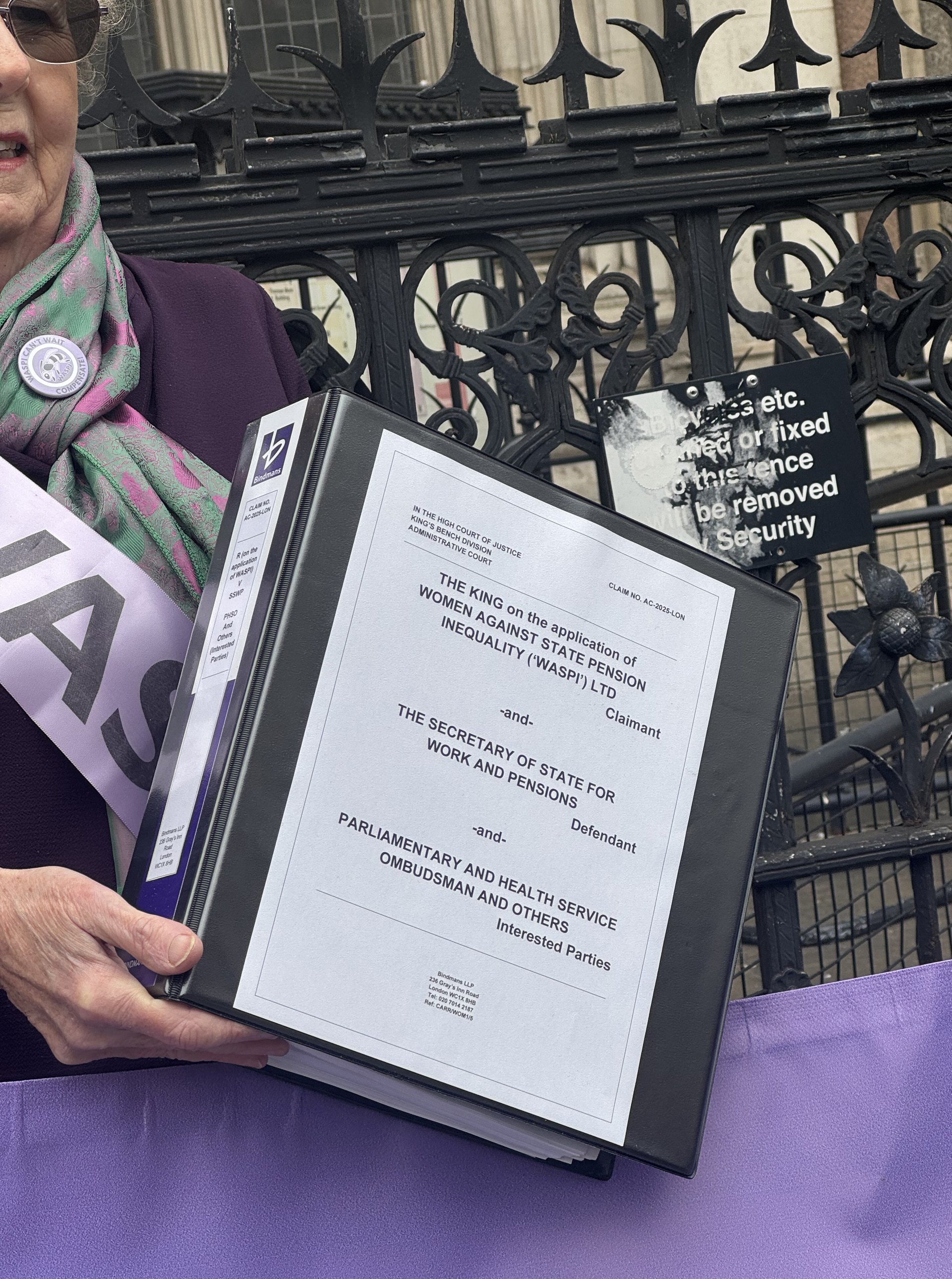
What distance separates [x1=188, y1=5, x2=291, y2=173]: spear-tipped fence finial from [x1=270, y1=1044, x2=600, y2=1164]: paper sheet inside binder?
51.4 inches

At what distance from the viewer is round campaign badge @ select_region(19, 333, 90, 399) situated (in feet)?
5.31

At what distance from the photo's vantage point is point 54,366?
1.63 metres

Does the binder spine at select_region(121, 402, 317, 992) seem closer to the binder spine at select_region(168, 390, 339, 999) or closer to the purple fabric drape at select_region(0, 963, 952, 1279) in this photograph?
the binder spine at select_region(168, 390, 339, 999)

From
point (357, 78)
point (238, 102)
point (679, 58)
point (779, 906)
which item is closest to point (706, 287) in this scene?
point (679, 58)

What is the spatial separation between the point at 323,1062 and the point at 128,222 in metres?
1.30

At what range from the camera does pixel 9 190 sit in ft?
5.44

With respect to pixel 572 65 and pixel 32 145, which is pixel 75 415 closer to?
pixel 32 145

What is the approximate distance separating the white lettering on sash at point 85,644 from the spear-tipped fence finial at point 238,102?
0.73m

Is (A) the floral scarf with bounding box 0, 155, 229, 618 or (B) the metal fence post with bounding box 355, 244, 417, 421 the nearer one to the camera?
(A) the floral scarf with bounding box 0, 155, 229, 618

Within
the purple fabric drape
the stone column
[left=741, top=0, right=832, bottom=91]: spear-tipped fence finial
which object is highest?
the stone column

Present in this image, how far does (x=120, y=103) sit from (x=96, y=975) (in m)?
1.29

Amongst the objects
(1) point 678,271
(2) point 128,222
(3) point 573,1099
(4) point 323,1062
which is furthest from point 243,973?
(1) point 678,271

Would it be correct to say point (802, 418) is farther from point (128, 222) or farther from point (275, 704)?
point (275, 704)

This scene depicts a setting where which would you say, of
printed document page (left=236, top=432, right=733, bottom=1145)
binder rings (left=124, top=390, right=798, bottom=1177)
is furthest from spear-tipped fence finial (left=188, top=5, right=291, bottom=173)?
printed document page (left=236, top=432, right=733, bottom=1145)
